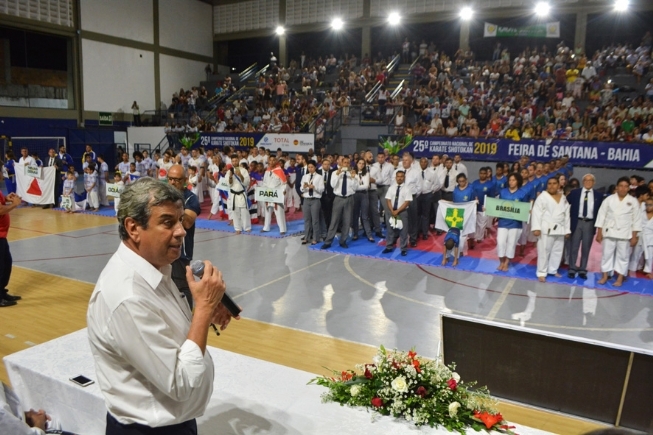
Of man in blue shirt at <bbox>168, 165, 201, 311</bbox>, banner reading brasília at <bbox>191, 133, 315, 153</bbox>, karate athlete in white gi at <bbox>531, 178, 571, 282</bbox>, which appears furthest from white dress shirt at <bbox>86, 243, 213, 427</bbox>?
banner reading brasília at <bbox>191, 133, 315, 153</bbox>

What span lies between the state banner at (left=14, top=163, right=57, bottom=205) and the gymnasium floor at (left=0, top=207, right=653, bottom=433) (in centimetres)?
484

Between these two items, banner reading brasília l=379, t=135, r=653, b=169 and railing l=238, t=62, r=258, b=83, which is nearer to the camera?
banner reading brasília l=379, t=135, r=653, b=169

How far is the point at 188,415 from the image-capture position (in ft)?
6.40

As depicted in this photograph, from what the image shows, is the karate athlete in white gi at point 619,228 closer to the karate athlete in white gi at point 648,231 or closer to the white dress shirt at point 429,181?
the karate athlete in white gi at point 648,231

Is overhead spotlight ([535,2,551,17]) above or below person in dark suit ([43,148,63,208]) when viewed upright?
above

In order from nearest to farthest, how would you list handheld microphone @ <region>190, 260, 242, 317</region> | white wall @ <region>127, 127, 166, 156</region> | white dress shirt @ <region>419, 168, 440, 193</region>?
handheld microphone @ <region>190, 260, 242, 317</region> → white dress shirt @ <region>419, 168, 440, 193</region> → white wall @ <region>127, 127, 166, 156</region>

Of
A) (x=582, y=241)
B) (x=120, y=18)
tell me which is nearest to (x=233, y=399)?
(x=582, y=241)

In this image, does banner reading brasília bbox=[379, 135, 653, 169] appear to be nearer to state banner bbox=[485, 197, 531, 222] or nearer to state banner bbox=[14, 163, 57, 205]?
state banner bbox=[485, 197, 531, 222]

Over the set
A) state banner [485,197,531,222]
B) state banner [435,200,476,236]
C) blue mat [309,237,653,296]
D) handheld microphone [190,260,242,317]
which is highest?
handheld microphone [190,260,242,317]

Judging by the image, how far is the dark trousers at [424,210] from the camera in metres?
11.4

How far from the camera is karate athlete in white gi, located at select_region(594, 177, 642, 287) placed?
7.99 metres

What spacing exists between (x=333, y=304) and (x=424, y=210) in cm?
504

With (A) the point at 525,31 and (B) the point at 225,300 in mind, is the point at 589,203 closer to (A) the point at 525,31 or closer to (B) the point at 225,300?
(B) the point at 225,300

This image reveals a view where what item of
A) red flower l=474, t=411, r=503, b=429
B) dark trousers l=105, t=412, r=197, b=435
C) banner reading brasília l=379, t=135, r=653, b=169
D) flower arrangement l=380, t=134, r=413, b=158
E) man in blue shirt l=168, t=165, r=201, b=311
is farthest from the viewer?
flower arrangement l=380, t=134, r=413, b=158
